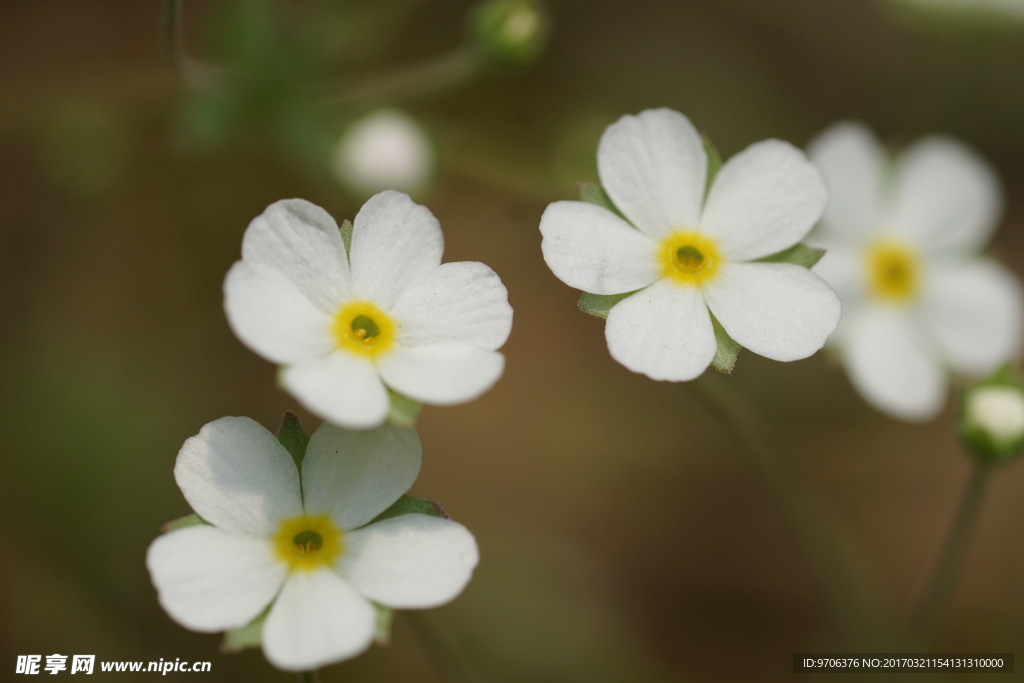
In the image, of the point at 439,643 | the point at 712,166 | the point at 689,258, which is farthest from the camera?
the point at 439,643

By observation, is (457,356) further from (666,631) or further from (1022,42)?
(1022,42)

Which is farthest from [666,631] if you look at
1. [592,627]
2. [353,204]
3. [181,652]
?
[353,204]

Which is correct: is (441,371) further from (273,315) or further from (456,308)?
(273,315)

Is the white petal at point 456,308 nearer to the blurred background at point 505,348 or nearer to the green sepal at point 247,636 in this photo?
the green sepal at point 247,636

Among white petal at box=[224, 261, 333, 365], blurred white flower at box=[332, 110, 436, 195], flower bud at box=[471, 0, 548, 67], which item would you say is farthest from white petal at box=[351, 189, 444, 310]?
blurred white flower at box=[332, 110, 436, 195]

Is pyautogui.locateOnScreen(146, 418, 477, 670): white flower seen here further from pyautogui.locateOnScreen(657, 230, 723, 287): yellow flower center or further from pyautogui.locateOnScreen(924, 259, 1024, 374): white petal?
pyautogui.locateOnScreen(924, 259, 1024, 374): white petal

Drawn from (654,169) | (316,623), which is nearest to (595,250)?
(654,169)
